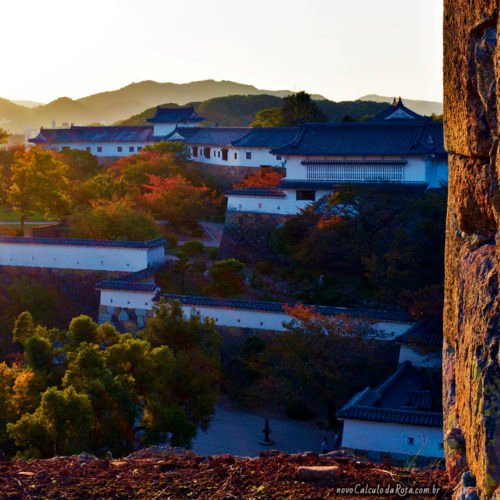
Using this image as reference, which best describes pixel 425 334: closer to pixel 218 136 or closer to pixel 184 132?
pixel 218 136

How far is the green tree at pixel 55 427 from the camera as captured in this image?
1086cm

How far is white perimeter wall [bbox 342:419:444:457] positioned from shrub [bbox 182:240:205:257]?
50.4 ft

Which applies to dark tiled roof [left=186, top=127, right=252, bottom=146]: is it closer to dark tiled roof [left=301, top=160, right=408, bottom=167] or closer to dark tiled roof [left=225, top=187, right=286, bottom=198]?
dark tiled roof [left=225, top=187, right=286, bottom=198]

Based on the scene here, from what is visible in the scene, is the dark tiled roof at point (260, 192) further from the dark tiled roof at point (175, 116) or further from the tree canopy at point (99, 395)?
the dark tiled roof at point (175, 116)

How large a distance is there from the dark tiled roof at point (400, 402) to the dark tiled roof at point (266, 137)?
2119cm

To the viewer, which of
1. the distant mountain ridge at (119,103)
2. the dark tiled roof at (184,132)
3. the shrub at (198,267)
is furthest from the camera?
the distant mountain ridge at (119,103)

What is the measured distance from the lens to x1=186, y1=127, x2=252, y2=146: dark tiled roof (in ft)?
137

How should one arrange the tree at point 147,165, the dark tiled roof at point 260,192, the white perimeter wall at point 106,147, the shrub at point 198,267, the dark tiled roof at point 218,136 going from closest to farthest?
the shrub at point 198,267 < the dark tiled roof at point 260,192 < the tree at point 147,165 < the dark tiled roof at point 218,136 < the white perimeter wall at point 106,147

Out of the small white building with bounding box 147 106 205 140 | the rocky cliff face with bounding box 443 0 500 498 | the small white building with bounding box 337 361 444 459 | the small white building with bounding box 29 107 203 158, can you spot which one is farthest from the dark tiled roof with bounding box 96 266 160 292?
the small white building with bounding box 147 106 205 140

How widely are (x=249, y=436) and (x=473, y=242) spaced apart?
43.6 ft

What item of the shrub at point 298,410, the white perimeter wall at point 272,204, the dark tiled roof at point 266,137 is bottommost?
the shrub at point 298,410

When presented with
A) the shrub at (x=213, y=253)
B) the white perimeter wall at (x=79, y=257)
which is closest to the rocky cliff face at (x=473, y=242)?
the white perimeter wall at (x=79, y=257)

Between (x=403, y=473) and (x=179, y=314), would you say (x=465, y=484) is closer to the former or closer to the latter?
(x=403, y=473)

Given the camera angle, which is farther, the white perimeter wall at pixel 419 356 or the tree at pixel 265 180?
the tree at pixel 265 180
